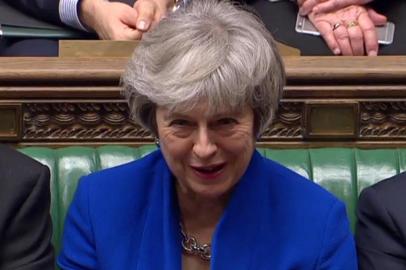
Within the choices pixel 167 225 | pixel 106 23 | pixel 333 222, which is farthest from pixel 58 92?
pixel 333 222

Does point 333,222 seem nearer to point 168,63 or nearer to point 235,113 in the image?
point 235,113

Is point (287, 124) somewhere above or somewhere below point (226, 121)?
below

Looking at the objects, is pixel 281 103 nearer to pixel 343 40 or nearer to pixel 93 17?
pixel 343 40

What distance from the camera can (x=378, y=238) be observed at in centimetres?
150

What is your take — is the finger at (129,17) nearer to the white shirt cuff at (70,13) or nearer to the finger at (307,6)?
the white shirt cuff at (70,13)

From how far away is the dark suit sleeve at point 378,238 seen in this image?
58.0 inches

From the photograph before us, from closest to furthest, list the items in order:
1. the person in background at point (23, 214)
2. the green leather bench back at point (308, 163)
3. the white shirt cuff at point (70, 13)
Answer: the person in background at point (23, 214)
the green leather bench back at point (308, 163)
the white shirt cuff at point (70, 13)

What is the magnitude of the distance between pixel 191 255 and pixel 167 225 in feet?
0.21

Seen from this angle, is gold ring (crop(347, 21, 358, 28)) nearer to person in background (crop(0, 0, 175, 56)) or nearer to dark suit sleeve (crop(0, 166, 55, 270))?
person in background (crop(0, 0, 175, 56))

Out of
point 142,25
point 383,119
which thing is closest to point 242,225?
point 383,119

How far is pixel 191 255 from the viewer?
1494mm

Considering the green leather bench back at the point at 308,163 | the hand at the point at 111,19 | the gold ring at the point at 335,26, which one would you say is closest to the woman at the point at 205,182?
the green leather bench back at the point at 308,163

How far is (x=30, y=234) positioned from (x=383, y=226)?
0.49 metres

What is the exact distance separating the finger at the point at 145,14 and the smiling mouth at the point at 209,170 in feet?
1.66
